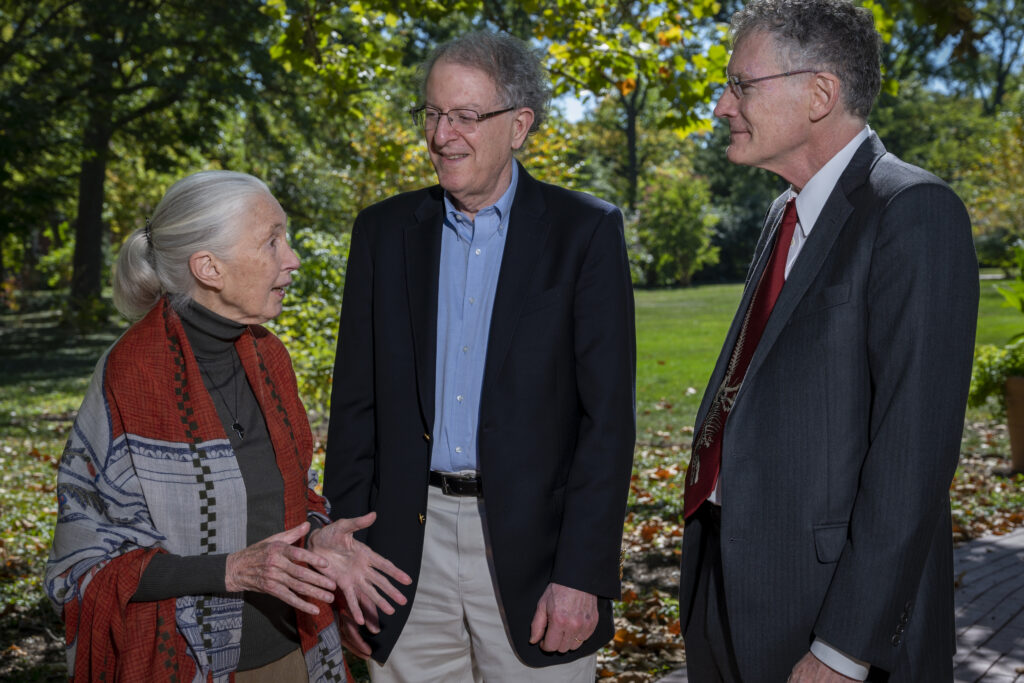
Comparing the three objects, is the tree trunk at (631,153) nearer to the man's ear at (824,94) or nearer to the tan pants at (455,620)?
the tan pants at (455,620)

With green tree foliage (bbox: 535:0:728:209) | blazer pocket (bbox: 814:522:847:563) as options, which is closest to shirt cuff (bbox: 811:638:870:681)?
blazer pocket (bbox: 814:522:847:563)

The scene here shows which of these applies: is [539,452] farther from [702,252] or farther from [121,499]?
[702,252]

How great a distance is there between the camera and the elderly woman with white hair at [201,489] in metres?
2.11

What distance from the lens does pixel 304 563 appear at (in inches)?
83.2

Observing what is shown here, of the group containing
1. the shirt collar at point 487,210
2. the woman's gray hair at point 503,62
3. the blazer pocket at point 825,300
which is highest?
the woman's gray hair at point 503,62

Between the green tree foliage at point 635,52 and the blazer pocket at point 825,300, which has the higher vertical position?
the green tree foliage at point 635,52

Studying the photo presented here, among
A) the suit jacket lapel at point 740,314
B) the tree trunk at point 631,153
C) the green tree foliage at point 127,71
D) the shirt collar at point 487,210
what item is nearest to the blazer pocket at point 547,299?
the shirt collar at point 487,210

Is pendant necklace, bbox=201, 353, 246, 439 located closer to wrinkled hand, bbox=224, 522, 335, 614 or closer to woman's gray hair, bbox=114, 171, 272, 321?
woman's gray hair, bbox=114, 171, 272, 321

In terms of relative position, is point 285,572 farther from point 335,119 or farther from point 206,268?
point 335,119

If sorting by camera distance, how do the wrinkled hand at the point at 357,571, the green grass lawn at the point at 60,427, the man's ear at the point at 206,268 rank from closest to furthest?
the wrinkled hand at the point at 357,571 → the man's ear at the point at 206,268 → the green grass lawn at the point at 60,427

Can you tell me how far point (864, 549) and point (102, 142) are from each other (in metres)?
22.4

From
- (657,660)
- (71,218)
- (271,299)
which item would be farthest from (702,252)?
(271,299)

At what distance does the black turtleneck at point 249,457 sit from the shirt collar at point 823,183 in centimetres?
145

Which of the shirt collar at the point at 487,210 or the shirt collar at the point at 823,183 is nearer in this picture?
the shirt collar at the point at 823,183
